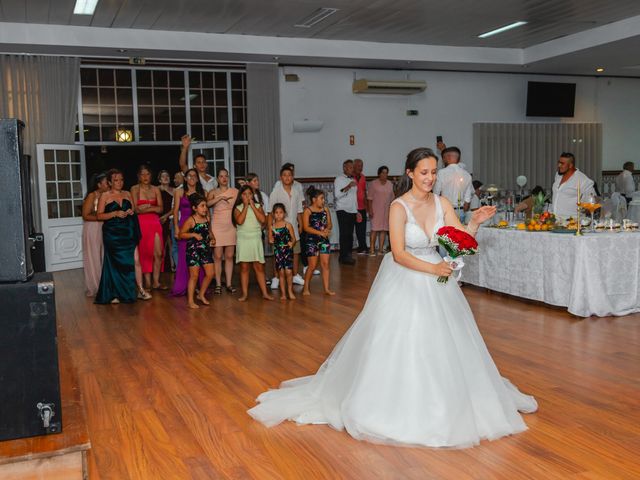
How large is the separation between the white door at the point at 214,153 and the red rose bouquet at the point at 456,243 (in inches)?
357

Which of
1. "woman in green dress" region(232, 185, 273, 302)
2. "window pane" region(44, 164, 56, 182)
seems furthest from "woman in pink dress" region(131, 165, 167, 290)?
"window pane" region(44, 164, 56, 182)

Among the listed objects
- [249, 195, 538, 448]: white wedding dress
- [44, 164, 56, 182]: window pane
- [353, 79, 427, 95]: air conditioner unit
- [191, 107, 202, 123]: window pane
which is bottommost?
[249, 195, 538, 448]: white wedding dress

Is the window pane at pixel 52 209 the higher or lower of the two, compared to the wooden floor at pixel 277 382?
higher

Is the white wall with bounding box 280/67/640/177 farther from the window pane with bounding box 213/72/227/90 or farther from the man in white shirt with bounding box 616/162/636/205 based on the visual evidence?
the man in white shirt with bounding box 616/162/636/205

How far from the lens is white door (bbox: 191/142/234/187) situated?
1241 centimetres

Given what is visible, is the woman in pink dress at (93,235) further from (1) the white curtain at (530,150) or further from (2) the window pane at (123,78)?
(1) the white curtain at (530,150)

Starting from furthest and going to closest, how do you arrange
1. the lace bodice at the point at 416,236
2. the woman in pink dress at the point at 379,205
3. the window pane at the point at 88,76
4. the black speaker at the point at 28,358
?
1. the woman in pink dress at the point at 379,205
2. the window pane at the point at 88,76
3. the lace bodice at the point at 416,236
4. the black speaker at the point at 28,358

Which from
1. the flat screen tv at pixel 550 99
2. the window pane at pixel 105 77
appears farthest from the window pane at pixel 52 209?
the flat screen tv at pixel 550 99

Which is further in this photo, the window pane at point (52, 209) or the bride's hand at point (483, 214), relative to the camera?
the window pane at point (52, 209)

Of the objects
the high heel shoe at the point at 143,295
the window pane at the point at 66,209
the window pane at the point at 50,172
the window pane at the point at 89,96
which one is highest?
the window pane at the point at 89,96

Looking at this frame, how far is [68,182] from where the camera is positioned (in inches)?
451

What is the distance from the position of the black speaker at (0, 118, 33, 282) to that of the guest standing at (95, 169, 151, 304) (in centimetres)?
545

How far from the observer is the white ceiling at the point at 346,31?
31.3 ft

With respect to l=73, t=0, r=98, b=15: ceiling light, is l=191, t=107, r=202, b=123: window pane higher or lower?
lower
